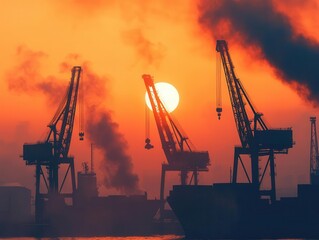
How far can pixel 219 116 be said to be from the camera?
194 m
